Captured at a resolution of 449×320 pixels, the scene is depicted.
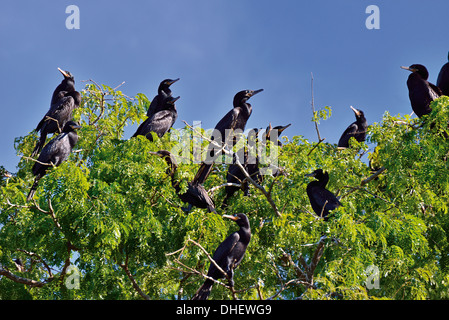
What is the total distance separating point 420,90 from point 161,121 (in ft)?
16.1

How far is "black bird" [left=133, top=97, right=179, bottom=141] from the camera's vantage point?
1138 centimetres

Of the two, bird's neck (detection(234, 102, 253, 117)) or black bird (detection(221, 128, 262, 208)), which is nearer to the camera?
black bird (detection(221, 128, 262, 208))

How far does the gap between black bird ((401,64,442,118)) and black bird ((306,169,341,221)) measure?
2.75m

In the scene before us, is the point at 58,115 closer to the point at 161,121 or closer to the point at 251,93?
the point at 161,121

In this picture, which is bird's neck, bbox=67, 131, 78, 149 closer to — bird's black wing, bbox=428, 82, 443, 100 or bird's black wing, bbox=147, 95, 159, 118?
bird's black wing, bbox=147, 95, 159, 118

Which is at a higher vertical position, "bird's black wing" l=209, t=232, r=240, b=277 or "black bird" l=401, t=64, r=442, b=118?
"black bird" l=401, t=64, r=442, b=118

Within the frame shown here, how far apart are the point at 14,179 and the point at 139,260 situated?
3.51m

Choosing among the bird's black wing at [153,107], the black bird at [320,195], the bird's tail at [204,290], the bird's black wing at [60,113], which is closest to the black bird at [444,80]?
the black bird at [320,195]

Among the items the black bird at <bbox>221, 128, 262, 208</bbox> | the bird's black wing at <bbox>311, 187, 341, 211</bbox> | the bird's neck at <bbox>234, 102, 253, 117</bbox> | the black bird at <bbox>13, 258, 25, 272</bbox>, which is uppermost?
the bird's neck at <bbox>234, 102, 253, 117</bbox>

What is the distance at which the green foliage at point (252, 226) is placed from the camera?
7.26 m

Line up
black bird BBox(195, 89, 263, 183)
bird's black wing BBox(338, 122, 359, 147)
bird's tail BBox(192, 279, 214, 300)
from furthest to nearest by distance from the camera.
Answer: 1. bird's black wing BBox(338, 122, 359, 147)
2. black bird BBox(195, 89, 263, 183)
3. bird's tail BBox(192, 279, 214, 300)

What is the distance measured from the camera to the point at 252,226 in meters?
9.08

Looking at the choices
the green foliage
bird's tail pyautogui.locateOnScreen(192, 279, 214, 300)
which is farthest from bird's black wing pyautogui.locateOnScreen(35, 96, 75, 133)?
bird's tail pyautogui.locateOnScreen(192, 279, 214, 300)
